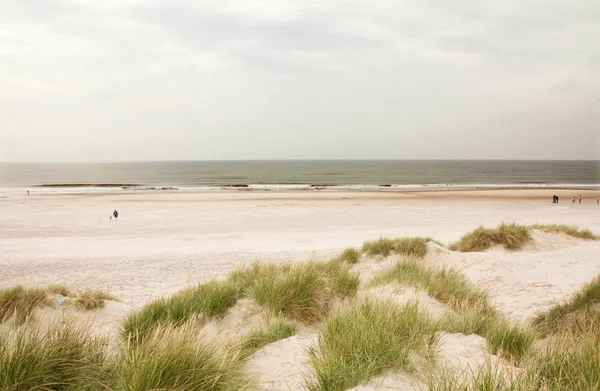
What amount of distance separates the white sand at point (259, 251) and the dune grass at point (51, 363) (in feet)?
1.86

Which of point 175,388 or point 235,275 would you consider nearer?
point 175,388

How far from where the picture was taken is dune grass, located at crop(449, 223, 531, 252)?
1208cm

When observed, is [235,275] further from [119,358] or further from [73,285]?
[73,285]

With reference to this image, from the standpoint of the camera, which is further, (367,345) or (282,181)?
(282,181)

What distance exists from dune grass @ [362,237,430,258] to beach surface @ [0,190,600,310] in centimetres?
108

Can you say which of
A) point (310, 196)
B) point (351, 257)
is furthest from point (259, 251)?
point (310, 196)

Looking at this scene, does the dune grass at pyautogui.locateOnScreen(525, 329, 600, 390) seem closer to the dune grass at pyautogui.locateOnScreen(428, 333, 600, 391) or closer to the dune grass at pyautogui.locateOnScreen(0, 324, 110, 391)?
the dune grass at pyautogui.locateOnScreen(428, 333, 600, 391)

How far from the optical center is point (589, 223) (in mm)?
20766

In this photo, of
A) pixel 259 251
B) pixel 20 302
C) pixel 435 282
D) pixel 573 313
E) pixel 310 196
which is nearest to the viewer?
pixel 573 313

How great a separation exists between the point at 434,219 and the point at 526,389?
78.8 feet

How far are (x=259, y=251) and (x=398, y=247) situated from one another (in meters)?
6.10

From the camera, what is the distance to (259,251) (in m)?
14.7

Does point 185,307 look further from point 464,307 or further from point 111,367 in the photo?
point 464,307

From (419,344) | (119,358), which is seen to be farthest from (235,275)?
(419,344)
